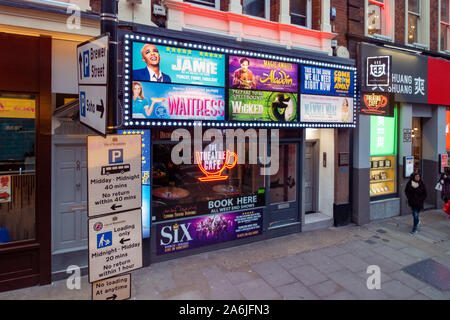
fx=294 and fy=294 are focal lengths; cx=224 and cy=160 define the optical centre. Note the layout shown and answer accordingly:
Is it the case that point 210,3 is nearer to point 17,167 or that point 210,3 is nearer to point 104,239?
point 17,167

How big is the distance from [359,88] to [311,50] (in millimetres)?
2051

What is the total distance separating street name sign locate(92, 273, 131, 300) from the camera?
10.8 feet

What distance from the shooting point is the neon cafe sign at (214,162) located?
7289mm

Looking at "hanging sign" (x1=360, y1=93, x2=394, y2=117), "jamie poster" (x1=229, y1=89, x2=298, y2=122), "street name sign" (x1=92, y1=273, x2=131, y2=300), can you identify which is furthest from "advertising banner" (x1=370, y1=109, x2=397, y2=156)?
"street name sign" (x1=92, y1=273, x2=131, y2=300)

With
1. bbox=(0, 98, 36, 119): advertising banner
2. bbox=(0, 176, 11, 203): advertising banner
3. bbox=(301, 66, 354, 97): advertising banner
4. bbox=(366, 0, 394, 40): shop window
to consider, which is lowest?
bbox=(0, 176, 11, 203): advertising banner

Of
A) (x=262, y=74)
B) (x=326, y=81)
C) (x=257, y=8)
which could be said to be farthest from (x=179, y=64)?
(x=326, y=81)

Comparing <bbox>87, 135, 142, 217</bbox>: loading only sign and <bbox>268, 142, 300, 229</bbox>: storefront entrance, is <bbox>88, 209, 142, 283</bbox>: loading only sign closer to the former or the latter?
<bbox>87, 135, 142, 217</bbox>: loading only sign

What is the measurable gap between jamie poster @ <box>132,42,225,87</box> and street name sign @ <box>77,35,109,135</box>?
6.40ft

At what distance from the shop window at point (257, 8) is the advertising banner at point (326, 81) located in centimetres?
190

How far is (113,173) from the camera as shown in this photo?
3.41m

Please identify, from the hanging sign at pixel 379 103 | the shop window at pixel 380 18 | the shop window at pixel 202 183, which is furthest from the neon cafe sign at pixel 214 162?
the shop window at pixel 380 18

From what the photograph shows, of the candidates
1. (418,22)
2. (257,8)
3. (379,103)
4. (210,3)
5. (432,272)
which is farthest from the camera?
(418,22)

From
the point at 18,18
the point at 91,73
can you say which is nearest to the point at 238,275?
the point at 91,73

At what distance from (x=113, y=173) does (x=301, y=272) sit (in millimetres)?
4508
